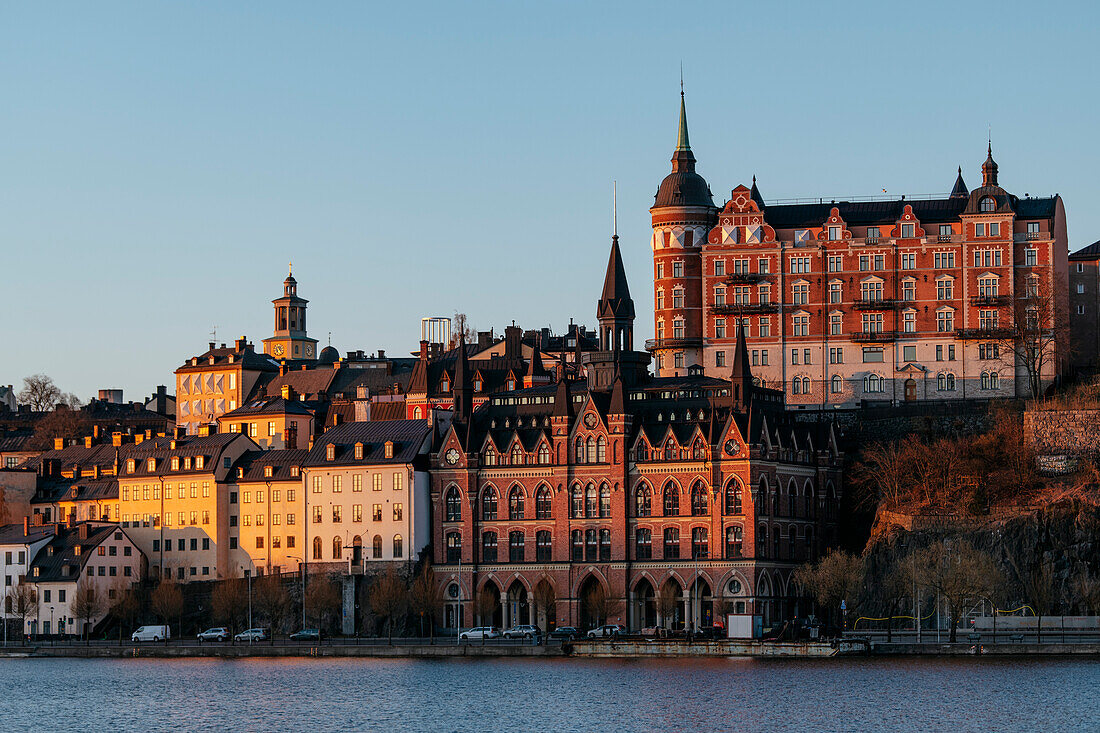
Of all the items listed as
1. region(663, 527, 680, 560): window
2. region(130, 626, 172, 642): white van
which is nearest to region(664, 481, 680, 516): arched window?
region(663, 527, 680, 560): window

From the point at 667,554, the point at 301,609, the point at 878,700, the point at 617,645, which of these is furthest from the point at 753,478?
the point at 878,700

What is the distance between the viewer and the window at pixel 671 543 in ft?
522

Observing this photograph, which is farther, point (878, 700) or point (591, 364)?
point (591, 364)

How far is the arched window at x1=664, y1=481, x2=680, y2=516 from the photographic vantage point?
6270 inches

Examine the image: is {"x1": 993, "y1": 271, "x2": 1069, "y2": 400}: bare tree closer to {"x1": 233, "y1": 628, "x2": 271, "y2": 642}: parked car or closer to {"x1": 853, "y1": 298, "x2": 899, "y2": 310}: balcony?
{"x1": 853, "y1": 298, "x2": 899, "y2": 310}: balcony

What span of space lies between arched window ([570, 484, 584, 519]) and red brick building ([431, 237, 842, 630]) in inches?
5.6

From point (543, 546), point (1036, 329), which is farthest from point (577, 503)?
point (1036, 329)

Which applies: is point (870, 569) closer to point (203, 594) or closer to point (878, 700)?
point (878, 700)

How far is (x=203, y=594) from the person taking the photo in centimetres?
16838

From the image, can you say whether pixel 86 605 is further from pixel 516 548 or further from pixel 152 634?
pixel 516 548

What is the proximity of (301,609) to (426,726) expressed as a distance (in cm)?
5593

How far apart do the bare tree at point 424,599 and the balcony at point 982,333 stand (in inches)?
1730

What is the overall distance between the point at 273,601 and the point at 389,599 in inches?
362

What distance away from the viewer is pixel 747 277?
175 meters
